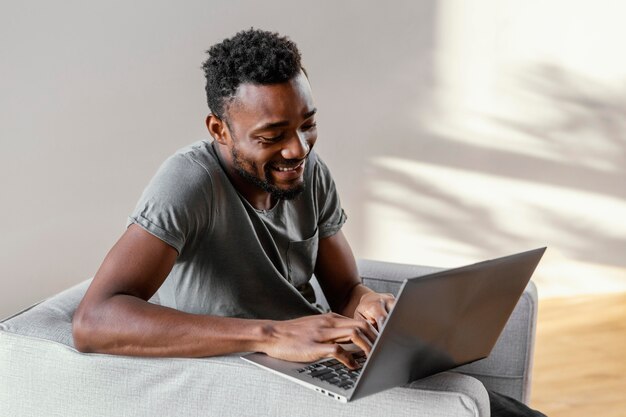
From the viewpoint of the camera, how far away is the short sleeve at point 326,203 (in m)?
2.22

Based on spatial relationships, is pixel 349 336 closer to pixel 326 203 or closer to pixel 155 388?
pixel 155 388

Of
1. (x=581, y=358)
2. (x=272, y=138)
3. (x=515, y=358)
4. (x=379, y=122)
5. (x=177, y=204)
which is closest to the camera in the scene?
(x=177, y=204)

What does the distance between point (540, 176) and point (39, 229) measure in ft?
6.13

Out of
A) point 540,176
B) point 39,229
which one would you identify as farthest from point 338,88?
point 39,229

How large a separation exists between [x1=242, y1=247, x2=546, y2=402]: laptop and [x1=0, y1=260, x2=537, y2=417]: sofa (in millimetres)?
26

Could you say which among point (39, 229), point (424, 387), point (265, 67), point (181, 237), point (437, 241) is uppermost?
point (265, 67)

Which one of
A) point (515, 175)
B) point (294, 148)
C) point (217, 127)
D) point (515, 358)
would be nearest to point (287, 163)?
point (294, 148)

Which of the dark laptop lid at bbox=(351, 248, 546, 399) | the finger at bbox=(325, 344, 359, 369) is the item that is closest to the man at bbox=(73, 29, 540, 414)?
the finger at bbox=(325, 344, 359, 369)

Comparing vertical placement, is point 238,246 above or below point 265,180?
below

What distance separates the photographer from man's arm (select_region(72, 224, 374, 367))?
166 cm

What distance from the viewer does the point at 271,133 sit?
1904 millimetres

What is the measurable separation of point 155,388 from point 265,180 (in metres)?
0.47

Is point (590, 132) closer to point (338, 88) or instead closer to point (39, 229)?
point (338, 88)

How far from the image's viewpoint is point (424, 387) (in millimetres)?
1597
